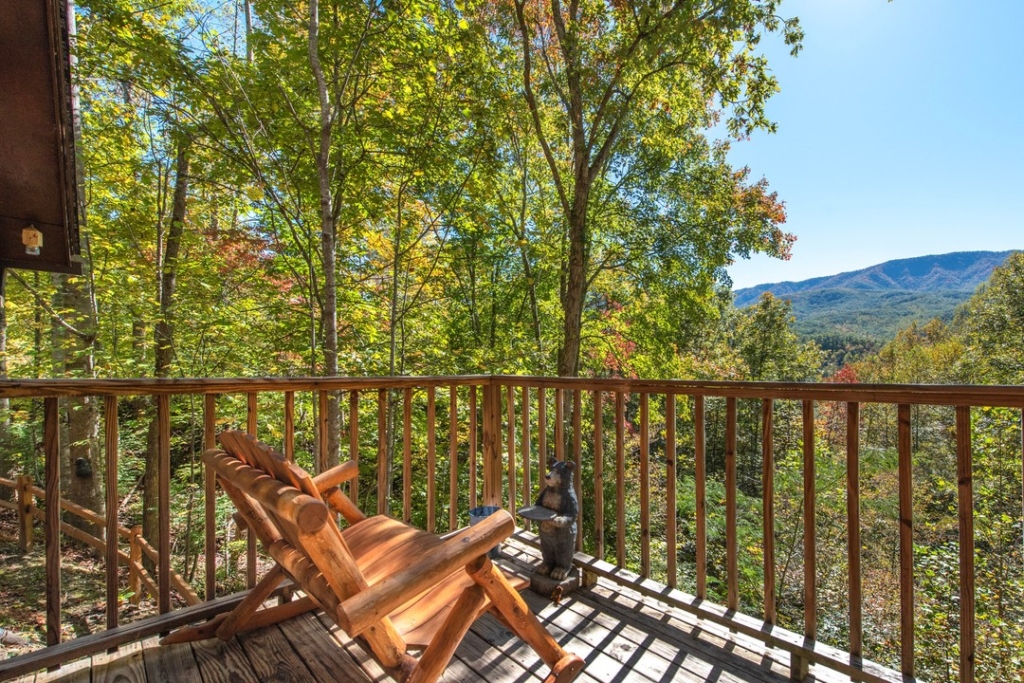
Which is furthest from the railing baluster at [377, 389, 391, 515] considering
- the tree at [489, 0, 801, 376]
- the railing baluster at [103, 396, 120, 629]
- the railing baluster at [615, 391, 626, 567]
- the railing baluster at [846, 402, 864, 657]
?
the tree at [489, 0, 801, 376]

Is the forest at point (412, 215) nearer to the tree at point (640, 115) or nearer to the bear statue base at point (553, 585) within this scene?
the tree at point (640, 115)

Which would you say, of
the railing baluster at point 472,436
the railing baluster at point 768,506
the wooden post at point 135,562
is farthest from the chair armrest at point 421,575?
the wooden post at point 135,562

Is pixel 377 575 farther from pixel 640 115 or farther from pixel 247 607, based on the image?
pixel 640 115

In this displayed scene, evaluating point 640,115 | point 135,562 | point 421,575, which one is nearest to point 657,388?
point 421,575

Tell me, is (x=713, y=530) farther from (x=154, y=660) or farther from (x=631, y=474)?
(x=154, y=660)

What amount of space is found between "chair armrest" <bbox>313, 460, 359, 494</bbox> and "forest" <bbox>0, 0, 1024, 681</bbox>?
8.05ft

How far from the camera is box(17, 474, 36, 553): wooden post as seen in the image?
501 centimetres

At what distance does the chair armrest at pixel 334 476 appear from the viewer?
1.74 meters

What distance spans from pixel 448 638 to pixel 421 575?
0.84ft

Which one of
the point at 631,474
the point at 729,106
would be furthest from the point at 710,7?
Result: the point at 631,474

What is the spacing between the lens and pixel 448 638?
3.87 feet

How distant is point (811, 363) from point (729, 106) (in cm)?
2056

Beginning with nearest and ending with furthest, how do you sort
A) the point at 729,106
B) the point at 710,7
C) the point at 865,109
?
the point at 710,7, the point at 729,106, the point at 865,109

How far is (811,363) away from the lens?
74.0 feet
